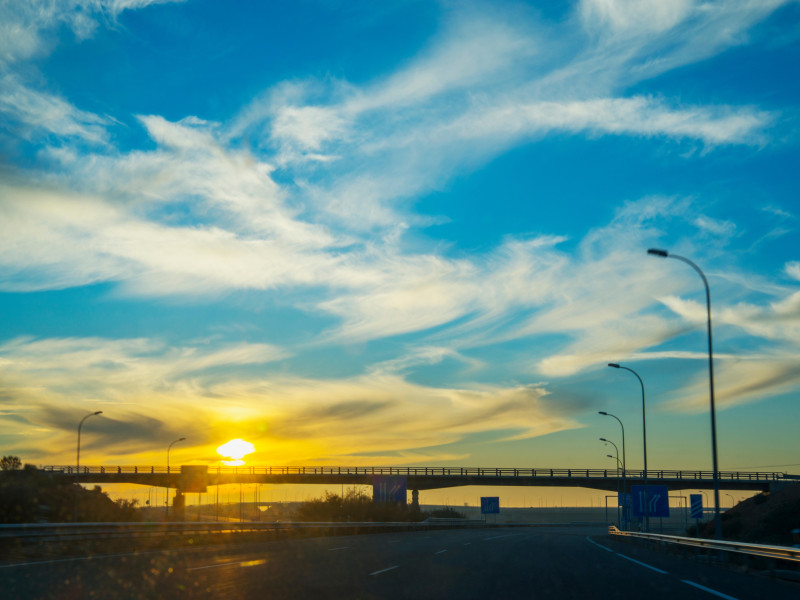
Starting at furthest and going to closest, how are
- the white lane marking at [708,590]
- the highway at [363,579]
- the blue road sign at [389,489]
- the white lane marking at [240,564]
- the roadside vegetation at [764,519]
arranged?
the blue road sign at [389,489] → the roadside vegetation at [764,519] → the white lane marking at [240,564] → the white lane marking at [708,590] → the highway at [363,579]

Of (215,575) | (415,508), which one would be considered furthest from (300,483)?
(215,575)

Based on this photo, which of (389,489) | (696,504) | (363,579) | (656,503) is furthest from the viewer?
(389,489)

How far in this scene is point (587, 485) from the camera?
93375 millimetres

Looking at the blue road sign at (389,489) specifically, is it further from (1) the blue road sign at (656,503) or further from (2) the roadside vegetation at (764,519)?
(1) the blue road sign at (656,503)

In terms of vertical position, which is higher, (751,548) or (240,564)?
(751,548)

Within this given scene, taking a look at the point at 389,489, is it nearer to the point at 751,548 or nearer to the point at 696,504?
the point at 696,504

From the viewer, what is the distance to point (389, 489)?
75250mm

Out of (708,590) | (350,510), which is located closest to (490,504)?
(350,510)

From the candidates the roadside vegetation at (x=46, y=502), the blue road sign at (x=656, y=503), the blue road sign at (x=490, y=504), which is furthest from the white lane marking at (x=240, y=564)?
the blue road sign at (x=490, y=504)

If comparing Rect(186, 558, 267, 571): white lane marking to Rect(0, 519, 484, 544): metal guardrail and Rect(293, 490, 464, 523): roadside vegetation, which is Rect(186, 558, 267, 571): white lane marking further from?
Rect(293, 490, 464, 523): roadside vegetation

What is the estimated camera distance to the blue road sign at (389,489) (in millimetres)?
74312

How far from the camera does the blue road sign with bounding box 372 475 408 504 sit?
74312 millimetres

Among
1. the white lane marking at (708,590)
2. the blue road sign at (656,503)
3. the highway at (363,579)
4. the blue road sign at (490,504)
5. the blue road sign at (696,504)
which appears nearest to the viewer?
the highway at (363,579)

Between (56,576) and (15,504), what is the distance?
35.5m
